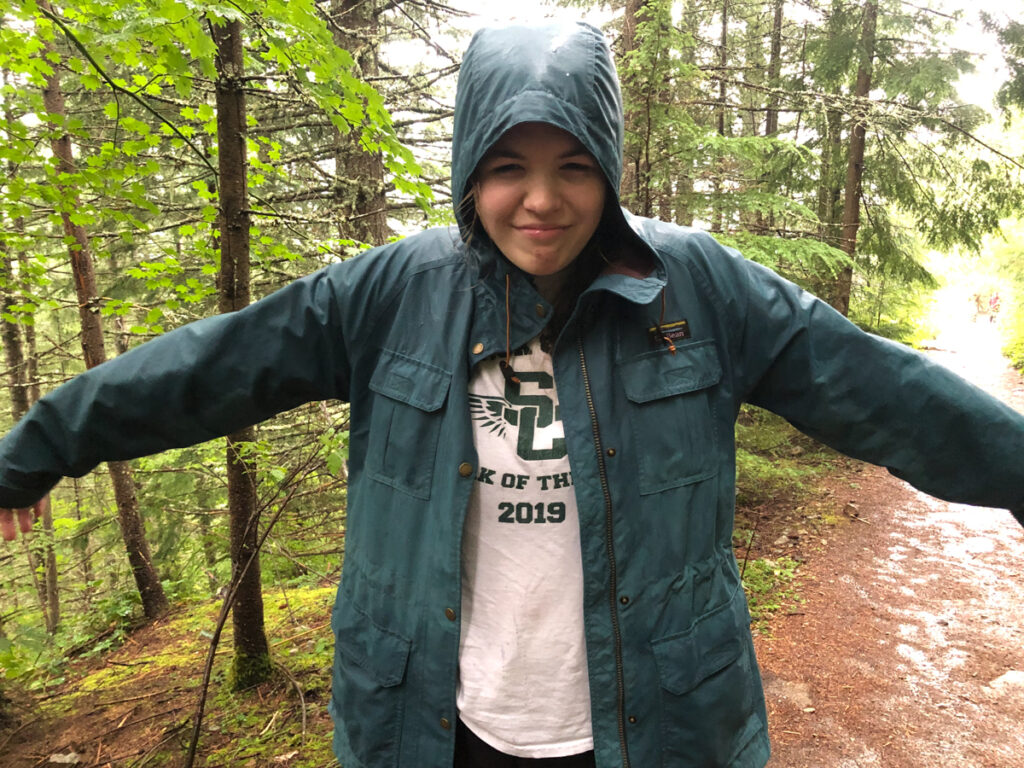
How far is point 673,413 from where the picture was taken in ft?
4.36

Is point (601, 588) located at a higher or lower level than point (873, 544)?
higher

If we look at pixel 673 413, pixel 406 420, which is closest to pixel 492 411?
pixel 406 420

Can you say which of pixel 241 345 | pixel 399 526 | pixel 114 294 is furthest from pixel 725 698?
pixel 114 294

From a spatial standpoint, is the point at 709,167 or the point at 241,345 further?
→ the point at 709,167

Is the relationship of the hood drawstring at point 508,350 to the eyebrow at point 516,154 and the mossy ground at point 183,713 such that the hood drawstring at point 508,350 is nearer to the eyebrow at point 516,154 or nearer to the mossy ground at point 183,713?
the eyebrow at point 516,154

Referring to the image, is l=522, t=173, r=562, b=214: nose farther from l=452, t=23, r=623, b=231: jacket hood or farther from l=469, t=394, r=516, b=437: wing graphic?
l=469, t=394, r=516, b=437: wing graphic

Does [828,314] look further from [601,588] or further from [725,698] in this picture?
[725,698]

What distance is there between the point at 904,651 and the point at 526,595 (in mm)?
4483

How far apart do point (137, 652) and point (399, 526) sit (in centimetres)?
495

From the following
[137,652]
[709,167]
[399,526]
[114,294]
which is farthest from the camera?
[114,294]

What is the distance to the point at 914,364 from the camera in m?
1.30

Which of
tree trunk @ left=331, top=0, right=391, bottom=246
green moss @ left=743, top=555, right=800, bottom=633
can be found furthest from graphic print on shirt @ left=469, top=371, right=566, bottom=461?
green moss @ left=743, top=555, right=800, bottom=633

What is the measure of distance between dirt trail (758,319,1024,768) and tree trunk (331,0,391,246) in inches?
192

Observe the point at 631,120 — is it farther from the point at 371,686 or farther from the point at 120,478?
the point at 120,478
